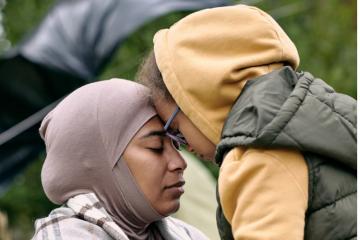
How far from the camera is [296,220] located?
7.63 ft

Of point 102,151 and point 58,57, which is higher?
point 102,151

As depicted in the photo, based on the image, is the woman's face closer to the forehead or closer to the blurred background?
the forehead

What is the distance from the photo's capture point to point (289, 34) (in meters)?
9.08

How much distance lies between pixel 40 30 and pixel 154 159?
2.86m

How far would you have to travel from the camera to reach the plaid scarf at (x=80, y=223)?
284 centimetres

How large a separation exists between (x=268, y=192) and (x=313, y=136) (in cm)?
16

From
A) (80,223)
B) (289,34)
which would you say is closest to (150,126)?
(80,223)

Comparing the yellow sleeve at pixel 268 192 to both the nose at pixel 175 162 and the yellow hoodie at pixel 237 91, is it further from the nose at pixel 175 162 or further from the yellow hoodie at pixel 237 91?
the nose at pixel 175 162

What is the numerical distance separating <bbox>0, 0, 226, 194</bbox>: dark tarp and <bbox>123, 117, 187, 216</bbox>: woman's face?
2.38m

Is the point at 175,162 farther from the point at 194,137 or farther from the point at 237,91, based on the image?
the point at 237,91

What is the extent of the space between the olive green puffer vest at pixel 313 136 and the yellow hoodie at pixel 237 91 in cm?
4

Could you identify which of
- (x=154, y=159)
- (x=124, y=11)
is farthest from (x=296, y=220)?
(x=124, y=11)

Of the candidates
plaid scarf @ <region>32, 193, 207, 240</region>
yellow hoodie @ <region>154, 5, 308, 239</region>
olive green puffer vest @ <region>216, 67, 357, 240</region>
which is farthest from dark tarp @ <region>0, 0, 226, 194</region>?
olive green puffer vest @ <region>216, 67, 357, 240</region>

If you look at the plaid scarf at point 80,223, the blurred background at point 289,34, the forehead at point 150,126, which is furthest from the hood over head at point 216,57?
the blurred background at point 289,34
